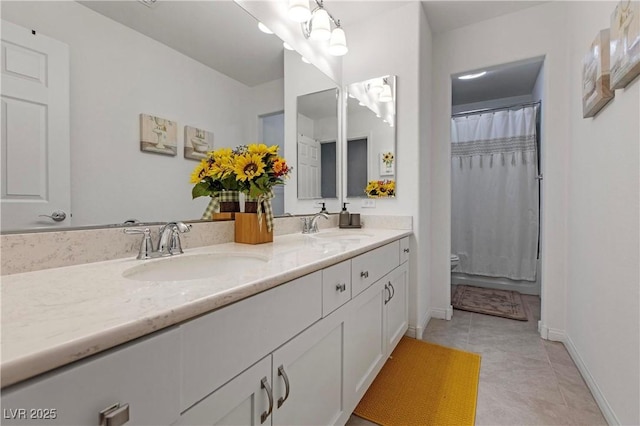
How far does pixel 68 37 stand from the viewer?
824 mm

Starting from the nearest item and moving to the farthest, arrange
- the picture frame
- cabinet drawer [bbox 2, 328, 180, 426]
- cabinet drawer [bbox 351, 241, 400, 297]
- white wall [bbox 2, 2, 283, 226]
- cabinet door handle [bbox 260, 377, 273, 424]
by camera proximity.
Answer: cabinet drawer [bbox 2, 328, 180, 426] < cabinet door handle [bbox 260, 377, 273, 424] < white wall [bbox 2, 2, 283, 226] < cabinet drawer [bbox 351, 241, 400, 297] < the picture frame

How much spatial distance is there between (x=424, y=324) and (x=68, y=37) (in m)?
2.56

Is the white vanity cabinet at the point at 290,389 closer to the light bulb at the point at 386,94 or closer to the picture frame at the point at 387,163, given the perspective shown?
the picture frame at the point at 387,163

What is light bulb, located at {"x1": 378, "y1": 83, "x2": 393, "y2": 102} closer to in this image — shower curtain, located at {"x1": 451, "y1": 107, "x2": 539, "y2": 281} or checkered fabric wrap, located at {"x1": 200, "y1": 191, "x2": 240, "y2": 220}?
checkered fabric wrap, located at {"x1": 200, "y1": 191, "x2": 240, "y2": 220}

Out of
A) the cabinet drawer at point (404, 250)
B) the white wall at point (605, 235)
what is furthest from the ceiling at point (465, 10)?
the cabinet drawer at point (404, 250)

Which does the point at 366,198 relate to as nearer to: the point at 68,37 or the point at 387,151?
the point at 387,151

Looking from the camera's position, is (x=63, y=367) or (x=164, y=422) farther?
(x=164, y=422)

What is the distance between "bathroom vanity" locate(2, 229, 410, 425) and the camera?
363mm

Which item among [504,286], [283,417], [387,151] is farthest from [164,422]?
[504,286]

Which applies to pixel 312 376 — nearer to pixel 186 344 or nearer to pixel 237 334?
pixel 237 334

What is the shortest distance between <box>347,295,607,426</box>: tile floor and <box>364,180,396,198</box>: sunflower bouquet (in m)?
1.12

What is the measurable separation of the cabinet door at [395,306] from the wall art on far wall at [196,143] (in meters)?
1.08

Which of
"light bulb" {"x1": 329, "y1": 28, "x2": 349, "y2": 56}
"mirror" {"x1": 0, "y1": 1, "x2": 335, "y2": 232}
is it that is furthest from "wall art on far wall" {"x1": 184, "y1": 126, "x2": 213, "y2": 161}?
"light bulb" {"x1": 329, "y1": 28, "x2": 349, "y2": 56}

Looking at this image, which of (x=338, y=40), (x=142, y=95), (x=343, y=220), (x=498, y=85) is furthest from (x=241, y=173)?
(x=498, y=85)
